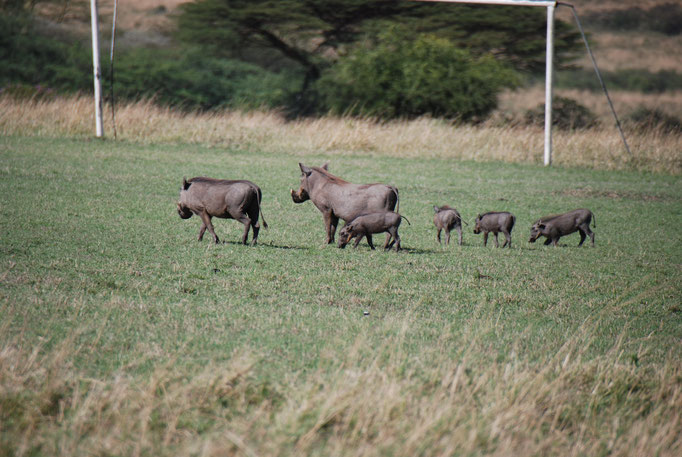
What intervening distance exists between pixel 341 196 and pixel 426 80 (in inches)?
736

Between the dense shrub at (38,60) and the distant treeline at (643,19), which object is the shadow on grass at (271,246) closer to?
the dense shrub at (38,60)

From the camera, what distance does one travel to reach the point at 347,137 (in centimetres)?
2009

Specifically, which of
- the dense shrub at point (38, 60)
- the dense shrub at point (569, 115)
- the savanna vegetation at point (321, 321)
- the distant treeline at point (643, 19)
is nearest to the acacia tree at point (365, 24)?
the dense shrub at point (38, 60)

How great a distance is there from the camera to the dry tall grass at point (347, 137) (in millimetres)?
19297

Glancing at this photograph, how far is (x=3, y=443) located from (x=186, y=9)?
3769cm

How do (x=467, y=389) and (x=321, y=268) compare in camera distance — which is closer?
(x=467, y=389)

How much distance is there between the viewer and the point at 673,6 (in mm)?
64125

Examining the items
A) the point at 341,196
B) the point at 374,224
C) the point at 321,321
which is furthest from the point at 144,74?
the point at 321,321

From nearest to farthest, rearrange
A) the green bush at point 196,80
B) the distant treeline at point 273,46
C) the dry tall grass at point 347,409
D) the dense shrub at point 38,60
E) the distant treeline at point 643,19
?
the dry tall grass at point 347,409, the dense shrub at point 38,60, the distant treeline at point 273,46, the green bush at point 196,80, the distant treeline at point 643,19

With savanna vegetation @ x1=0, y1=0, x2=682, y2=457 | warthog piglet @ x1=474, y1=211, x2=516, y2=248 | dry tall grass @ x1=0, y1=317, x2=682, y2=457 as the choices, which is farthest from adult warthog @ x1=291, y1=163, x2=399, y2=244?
dry tall grass @ x1=0, y1=317, x2=682, y2=457

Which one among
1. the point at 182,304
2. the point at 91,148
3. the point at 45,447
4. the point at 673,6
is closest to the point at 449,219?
the point at 182,304

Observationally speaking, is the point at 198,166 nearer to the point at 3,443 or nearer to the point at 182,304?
the point at 182,304

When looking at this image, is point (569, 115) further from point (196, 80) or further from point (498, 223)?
point (498, 223)

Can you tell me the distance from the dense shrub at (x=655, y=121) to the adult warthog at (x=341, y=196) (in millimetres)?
14897
